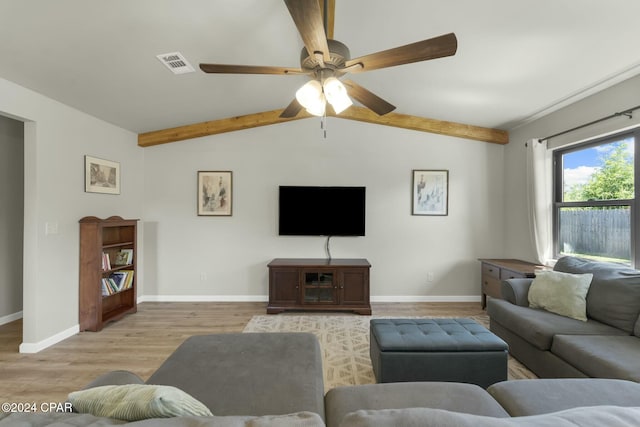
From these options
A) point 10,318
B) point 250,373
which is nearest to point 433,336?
point 250,373

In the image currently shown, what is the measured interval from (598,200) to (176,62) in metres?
4.47

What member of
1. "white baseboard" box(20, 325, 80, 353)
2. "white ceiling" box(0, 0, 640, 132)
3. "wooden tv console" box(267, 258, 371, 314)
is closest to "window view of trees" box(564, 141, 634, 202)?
"white ceiling" box(0, 0, 640, 132)

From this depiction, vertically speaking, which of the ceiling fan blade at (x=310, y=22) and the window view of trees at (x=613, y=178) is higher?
the ceiling fan blade at (x=310, y=22)

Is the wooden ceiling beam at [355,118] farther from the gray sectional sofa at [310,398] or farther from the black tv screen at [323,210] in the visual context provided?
the gray sectional sofa at [310,398]

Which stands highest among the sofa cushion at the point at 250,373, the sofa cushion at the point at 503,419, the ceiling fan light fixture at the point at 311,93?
the ceiling fan light fixture at the point at 311,93

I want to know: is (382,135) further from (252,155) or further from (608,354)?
(608,354)

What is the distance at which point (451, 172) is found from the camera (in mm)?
4520

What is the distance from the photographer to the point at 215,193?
452 centimetres

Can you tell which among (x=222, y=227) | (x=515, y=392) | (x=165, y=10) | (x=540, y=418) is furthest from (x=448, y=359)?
(x=222, y=227)

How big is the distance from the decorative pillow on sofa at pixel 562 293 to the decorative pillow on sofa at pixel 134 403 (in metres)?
Answer: 2.96

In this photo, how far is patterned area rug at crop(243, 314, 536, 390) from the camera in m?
2.42

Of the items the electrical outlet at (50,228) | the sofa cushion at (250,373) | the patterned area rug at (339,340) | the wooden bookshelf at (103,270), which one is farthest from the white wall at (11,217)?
the sofa cushion at (250,373)

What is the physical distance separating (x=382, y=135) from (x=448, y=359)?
3.31m

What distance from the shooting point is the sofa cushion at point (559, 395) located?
126cm
